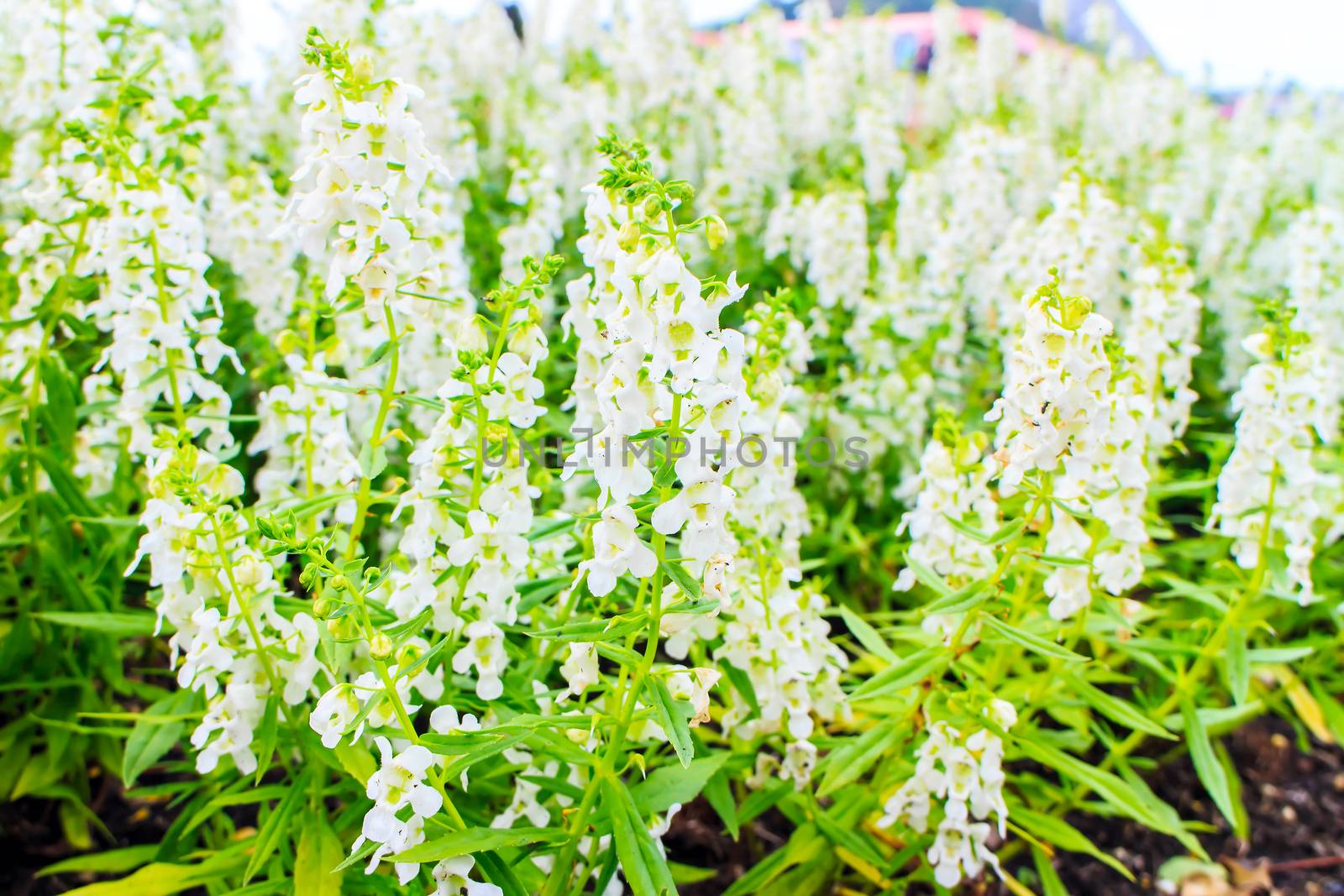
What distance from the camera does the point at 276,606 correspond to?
2324mm

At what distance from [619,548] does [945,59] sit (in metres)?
7.46

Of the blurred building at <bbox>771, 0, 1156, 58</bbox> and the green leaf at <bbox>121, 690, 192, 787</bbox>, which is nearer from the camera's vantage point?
the green leaf at <bbox>121, 690, 192, 787</bbox>

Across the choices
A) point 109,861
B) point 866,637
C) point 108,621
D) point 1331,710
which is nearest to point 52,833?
point 109,861

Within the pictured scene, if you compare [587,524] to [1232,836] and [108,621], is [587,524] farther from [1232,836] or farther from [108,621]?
[1232,836]

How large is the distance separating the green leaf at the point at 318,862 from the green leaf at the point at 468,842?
345 millimetres

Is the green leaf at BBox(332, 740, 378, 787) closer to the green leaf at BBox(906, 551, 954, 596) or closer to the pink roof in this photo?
the green leaf at BBox(906, 551, 954, 596)

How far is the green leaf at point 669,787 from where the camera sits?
7.01 feet

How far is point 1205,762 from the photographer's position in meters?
2.73

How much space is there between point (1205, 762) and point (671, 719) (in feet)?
5.66

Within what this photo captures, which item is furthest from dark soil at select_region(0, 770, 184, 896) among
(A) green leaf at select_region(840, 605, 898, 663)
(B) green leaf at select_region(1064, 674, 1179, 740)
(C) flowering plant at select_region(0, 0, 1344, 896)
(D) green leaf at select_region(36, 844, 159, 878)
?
(B) green leaf at select_region(1064, 674, 1179, 740)

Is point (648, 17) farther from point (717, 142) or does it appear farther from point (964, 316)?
point (964, 316)

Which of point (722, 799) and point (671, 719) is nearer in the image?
point (671, 719)

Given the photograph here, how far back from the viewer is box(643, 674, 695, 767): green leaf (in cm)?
175

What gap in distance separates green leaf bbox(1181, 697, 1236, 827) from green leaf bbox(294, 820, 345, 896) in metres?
2.18
